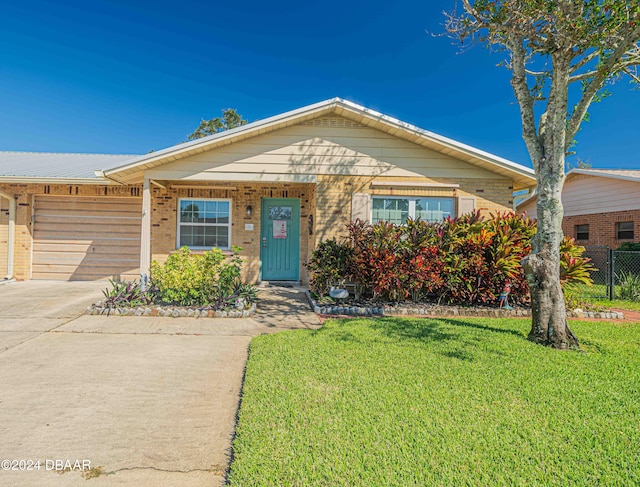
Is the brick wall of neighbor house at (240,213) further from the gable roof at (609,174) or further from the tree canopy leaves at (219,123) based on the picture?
the tree canopy leaves at (219,123)

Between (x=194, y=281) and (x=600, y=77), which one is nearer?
(x=600, y=77)

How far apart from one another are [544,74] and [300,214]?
20.1ft

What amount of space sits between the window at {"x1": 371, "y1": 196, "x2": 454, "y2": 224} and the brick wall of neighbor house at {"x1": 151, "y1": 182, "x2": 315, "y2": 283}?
6.36 feet

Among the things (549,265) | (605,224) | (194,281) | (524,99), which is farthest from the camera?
(605,224)

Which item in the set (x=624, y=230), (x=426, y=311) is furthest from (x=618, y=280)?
(x=426, y=311)

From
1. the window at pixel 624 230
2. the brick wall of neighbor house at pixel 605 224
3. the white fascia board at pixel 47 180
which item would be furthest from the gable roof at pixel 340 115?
the window at pixel 624 230

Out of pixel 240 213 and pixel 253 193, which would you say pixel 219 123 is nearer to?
pixel 253 193

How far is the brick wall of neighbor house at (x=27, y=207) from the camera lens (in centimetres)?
891

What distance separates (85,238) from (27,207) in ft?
5.71

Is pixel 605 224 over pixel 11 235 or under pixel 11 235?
over

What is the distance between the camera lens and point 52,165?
997 cm

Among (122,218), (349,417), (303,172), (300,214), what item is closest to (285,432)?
(349,417)

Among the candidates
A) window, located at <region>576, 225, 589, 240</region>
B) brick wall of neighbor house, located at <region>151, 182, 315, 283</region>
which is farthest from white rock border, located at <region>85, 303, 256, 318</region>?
window, located at <region>576, 225, 589, 240</region>

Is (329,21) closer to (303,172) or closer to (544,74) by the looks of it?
(303,172)
